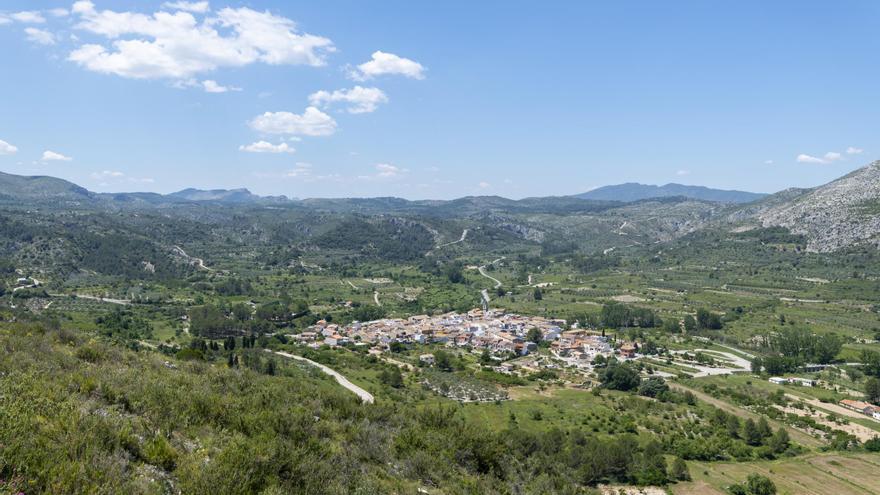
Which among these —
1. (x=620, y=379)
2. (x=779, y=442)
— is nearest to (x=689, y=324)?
(x=620, y=379)

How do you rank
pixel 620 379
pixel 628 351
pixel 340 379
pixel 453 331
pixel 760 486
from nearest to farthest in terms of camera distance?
pixel 760 486 < pixel 340 379 < pixel 620 379 < pixel 628 351 < pixel 453 331

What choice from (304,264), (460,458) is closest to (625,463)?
(460,458)

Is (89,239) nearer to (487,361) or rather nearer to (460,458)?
(487,361)

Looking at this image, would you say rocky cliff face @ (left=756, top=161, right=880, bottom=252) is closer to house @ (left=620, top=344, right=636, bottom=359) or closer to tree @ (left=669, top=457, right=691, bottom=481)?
house @ (left=620, top=344, right=636, bottom=359)

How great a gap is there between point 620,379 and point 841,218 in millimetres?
159438

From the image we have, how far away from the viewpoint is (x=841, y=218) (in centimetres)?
16788

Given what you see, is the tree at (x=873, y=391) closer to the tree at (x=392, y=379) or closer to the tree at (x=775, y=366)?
the tree at (x=775, y=366)

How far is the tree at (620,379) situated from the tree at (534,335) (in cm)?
2242

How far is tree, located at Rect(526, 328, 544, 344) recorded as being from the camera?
275 ft

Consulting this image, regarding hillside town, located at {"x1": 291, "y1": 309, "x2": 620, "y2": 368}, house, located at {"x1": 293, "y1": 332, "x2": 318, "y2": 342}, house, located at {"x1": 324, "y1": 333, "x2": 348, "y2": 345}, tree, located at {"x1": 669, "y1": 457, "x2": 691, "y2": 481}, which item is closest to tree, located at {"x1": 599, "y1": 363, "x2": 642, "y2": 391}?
hillside town, located at {"x1": 291, "y1": 309, "x2": 620, "y2": 368}

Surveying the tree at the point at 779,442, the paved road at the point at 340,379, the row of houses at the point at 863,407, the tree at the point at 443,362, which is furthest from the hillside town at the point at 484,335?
the tree at the point at 779,442

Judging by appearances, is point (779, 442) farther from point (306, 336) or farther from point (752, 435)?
point (306, 336)

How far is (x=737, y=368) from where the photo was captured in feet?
232

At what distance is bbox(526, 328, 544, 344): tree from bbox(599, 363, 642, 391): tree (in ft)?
73.5
